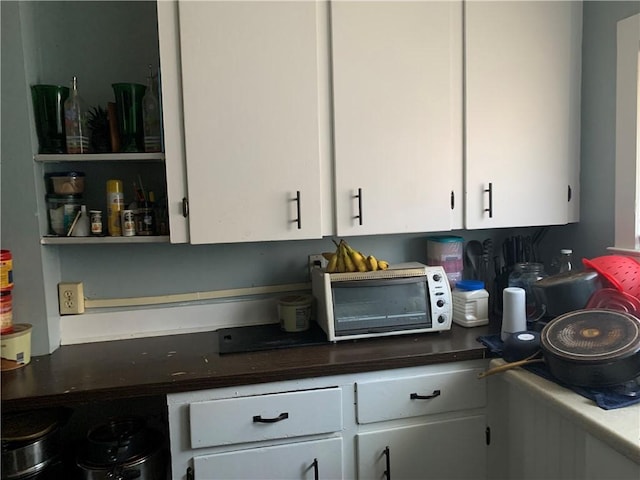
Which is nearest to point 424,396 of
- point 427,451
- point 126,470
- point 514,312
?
point 427,451

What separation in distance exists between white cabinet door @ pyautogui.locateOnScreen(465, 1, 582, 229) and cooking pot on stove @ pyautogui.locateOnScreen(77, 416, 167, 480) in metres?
1.37

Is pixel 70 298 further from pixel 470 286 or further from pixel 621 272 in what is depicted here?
pixel 621 272

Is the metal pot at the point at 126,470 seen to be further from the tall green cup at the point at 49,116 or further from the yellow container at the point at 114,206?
the tall green cup at the point at 49,116

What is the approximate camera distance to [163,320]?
201 centimetres

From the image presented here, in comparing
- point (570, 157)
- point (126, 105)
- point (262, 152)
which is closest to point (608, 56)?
point (570, 157)

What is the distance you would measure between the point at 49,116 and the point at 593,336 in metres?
1.84

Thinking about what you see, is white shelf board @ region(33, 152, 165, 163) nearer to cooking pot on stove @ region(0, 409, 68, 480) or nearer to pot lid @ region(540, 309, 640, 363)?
cooking pot on stove @ region(0, 409, 68, 480)

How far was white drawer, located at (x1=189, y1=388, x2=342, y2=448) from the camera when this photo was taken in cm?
151

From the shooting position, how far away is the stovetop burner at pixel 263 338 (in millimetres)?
1765

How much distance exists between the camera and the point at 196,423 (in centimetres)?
151

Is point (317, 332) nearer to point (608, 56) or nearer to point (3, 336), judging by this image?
point (3, 336)

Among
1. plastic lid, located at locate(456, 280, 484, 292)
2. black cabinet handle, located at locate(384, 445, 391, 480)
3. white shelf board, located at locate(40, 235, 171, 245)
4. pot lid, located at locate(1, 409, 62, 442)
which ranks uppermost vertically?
white shelf board, located at locate(40, 235, 171, 245)

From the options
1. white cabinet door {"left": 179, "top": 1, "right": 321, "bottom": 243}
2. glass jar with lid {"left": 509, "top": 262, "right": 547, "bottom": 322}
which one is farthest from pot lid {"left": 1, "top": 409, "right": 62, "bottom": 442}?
glass jar with lid {"left": 509, "top": 262, "right": 547, "bottom": 322}

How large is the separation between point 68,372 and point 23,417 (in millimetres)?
192
